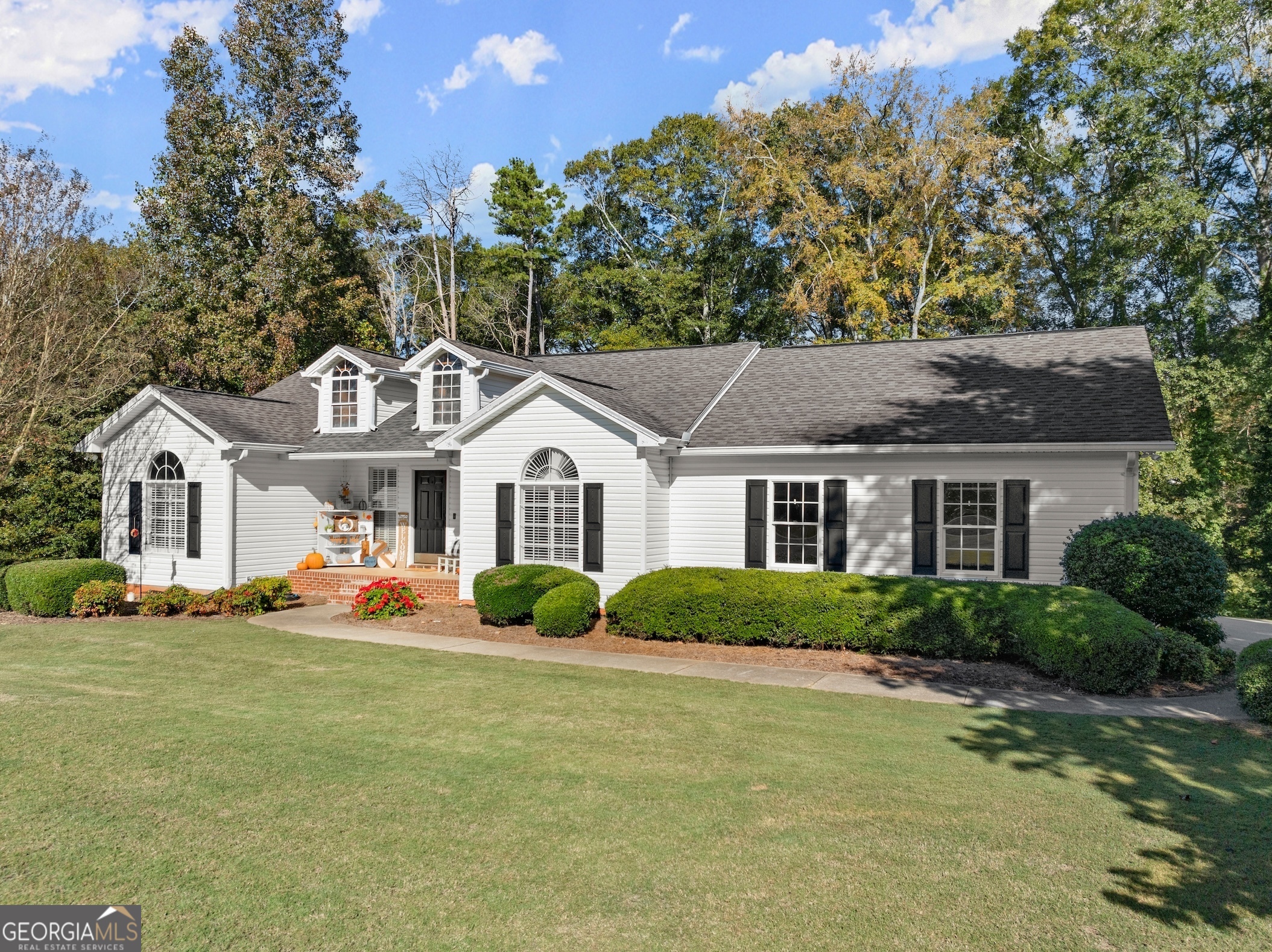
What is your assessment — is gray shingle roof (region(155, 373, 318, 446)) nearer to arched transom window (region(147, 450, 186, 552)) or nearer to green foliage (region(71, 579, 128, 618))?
arched transom window (region(147, 450, 186, 552))

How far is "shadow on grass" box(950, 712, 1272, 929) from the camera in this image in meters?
4.96

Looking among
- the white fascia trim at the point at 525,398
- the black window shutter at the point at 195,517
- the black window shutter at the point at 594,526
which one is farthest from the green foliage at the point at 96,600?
the black window shutter at the point at 594,526

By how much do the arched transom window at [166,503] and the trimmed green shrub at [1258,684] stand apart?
20.5 m

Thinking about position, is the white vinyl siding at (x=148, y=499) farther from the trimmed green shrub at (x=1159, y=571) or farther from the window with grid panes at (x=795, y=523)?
the trimmed green shrub at (x=1159, y=571)

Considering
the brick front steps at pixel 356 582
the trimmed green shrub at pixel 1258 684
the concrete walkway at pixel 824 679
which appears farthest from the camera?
the brick front steps at pixel 356 582

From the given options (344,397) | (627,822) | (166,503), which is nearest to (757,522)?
(627,822)

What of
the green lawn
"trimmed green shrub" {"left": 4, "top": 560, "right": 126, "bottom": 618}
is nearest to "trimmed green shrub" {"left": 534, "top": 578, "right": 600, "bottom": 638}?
the green lawn

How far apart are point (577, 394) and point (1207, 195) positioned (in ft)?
78.7

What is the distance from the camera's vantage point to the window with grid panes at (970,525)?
1441cm

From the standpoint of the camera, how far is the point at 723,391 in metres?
18.7

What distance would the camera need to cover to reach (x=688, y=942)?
438 cm

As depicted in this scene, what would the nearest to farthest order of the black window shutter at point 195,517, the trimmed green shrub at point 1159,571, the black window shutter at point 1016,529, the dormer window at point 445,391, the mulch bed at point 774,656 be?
the mulch bed at point 774,656
the trimmed green shrub at point 1159,571
the black window shutter at point 1016,529
the black window shutter at point 195,517
the dormer window at point 445,391

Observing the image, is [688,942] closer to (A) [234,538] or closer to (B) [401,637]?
(B) [401,637]

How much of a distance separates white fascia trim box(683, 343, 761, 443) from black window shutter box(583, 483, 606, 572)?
2.00 metres
